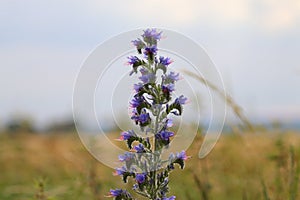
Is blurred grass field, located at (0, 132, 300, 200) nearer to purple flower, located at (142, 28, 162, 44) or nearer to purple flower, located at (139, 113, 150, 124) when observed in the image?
purple flower, located at (139, 113, 150, 124)

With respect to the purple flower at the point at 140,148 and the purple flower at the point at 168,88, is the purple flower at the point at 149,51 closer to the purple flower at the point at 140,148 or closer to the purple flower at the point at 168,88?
the purple flower at the point at 168,88

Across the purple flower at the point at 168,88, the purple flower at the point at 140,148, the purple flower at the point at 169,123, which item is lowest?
the purple flower at the point at 140,148

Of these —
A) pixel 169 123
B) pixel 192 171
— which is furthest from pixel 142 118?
pixel 192 171

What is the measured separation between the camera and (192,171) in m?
4.59

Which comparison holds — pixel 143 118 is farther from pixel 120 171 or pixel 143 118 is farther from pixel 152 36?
pixel 152 36

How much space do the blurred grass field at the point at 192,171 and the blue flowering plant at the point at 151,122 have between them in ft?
4.52

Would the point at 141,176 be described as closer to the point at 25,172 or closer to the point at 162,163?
the point at 162,163

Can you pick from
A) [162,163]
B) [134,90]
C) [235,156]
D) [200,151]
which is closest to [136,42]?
[134,90]

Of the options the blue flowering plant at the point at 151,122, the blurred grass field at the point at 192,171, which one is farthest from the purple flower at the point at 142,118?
the blurred grass field at the point at 192,171

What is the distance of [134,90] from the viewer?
8.45ft

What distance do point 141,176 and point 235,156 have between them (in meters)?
6.98

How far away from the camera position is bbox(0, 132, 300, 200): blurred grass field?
474 cm

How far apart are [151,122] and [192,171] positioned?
6.81 feet

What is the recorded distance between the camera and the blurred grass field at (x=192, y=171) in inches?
187
